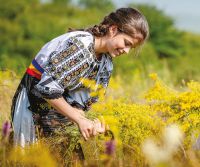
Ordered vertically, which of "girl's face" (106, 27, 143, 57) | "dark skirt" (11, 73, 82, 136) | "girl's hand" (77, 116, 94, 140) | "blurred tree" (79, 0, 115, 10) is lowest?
"blurred tree" (79, 0, 115, 10)

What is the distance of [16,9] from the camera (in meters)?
28.9

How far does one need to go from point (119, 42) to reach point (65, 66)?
36cm

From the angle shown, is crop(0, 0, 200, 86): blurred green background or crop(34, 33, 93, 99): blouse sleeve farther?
crop(0, 0, 200, 86): blurred green background

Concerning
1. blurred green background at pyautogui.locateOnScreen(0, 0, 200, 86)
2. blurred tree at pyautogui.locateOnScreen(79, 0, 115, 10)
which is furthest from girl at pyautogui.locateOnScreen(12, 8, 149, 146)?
blurred tree at pyautogui.locateOnScreen(79, 0, 115, 10)

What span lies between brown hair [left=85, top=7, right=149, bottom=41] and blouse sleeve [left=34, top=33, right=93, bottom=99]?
18 cm

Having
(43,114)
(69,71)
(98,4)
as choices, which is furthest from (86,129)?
(98,4)

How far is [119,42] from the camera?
10.0 feet

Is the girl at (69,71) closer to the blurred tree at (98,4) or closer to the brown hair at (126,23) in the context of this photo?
the brown hair at (126,23)

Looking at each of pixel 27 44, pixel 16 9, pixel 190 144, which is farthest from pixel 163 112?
pixel 16 9

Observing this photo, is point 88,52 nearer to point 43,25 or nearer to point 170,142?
point 170,142

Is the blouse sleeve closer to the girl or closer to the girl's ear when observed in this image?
the girl

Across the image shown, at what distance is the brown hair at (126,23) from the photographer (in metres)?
3.10

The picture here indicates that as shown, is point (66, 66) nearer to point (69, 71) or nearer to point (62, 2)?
point (69, 71)

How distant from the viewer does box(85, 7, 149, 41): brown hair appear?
310cm
